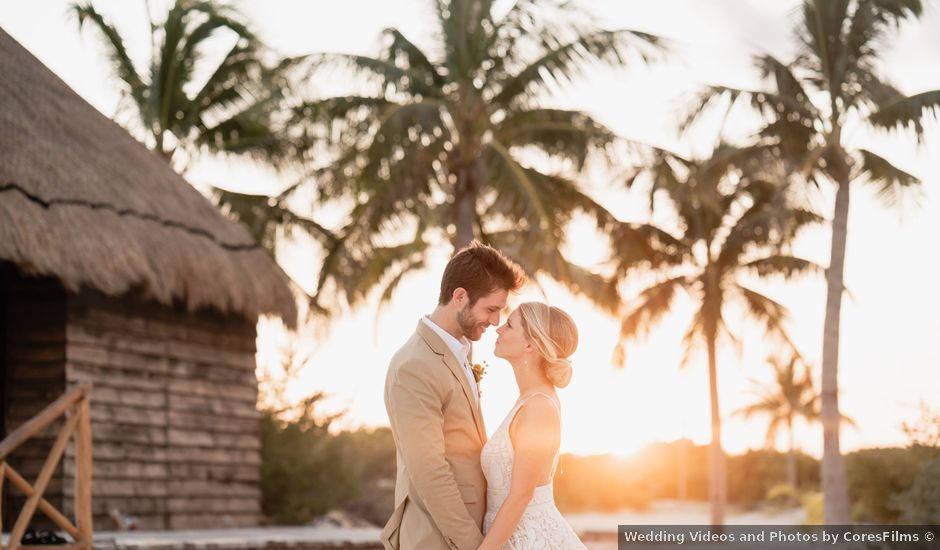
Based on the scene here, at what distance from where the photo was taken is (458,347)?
15.3 ft

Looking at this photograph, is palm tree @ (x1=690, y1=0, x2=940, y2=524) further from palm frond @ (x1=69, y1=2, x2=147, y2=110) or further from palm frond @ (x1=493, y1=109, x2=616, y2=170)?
palm frond @ (x1=69, y1=2, x2=147, y2=110)

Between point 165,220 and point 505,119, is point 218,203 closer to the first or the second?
point 505,119

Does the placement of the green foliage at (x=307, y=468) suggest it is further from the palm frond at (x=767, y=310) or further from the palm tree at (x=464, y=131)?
the palm frond at (x=767, y=310)

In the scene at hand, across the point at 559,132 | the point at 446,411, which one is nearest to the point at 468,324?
the point at 446,411

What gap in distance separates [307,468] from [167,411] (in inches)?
177

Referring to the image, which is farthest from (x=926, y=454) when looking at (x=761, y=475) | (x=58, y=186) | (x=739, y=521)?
(x=761, y=475)

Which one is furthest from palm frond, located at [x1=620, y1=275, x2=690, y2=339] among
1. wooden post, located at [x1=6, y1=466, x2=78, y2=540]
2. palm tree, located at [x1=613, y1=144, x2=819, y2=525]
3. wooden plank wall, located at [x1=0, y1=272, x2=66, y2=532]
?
wooden post, located at [x1=6, y1=466, x2=78, y2=540]

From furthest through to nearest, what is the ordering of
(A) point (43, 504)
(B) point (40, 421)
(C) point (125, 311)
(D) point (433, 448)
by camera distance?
(C) point (125, 311), (A) point (43, 504), (B) point (40, 421), (D) point (433, 448)

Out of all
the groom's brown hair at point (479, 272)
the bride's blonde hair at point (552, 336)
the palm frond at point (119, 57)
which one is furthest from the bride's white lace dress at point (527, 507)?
the palm frond at point (119, 57)

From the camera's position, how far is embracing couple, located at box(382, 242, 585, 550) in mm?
4480

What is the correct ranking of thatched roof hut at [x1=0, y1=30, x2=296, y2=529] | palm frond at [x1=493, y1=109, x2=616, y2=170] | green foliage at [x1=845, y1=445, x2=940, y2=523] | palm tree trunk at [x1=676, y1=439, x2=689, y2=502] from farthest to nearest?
palm tree trunk at [x1=676, y1=439, x2=689, y2=502]
palm frond at [x1=493, y1=109, x2=616, y2=170]
green foliage at [x1=845, y1=445, x2=940, y2=523]
thatched roof hut at [x1=0, y1=30, x2=296, y2=529]

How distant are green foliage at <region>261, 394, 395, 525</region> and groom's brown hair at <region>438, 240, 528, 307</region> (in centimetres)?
1425

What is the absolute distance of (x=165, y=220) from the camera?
14.7m

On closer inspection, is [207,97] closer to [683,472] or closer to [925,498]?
[925,498]
